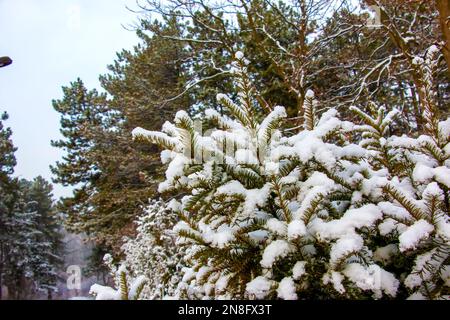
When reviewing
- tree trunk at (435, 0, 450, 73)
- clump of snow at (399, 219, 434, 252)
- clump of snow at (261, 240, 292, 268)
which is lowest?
clump of snow at (261, 240, 292, 268)

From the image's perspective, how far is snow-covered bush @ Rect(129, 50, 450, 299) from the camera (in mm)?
1401

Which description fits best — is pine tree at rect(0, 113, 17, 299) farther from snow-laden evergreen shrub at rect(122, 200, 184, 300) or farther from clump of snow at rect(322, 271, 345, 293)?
clump of snow at rect(322, 271, 345, 293)

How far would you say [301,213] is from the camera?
1426 millimetres

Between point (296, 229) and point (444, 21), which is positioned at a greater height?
point (444, 21)

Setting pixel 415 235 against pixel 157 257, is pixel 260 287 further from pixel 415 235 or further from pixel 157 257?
pixel 157 257

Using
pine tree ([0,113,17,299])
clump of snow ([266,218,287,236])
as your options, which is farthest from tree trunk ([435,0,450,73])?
pine tree ([0,113,17,299])

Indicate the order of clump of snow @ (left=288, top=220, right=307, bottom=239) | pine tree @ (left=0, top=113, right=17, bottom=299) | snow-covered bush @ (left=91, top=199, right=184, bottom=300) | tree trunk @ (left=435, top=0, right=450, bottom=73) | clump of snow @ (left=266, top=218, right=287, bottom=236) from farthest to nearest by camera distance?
pine tree @ (left=0, top=113, right=17, bottom=299) < snow-covered bush @ (left=91, top=199, right=184, bottom=300) < tree trunk @ (left=435, top=0, right=450, bottom=73) < clump of snow @ (left=266, top=218, right=287, bottom=236) < clump of snow @ (left=288, top=220, right=307, bottom=239)

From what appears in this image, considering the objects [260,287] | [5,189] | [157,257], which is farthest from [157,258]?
[5,189]

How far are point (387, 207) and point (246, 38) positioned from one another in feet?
36.9

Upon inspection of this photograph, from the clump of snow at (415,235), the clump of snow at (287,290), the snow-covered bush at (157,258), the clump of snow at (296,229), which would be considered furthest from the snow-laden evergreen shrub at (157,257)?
the clump of snow at (415,235)

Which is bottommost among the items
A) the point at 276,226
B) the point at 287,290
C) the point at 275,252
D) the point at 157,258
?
the point at 157,258

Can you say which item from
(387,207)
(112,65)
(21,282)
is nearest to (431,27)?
(387,207)

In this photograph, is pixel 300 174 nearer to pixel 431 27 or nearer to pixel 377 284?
pixel 377 284

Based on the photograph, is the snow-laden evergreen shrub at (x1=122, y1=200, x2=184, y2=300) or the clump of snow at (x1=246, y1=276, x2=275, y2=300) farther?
the snow-laden evergreen shrub at (x1=122, y1=200, x2=184, y2=300)
